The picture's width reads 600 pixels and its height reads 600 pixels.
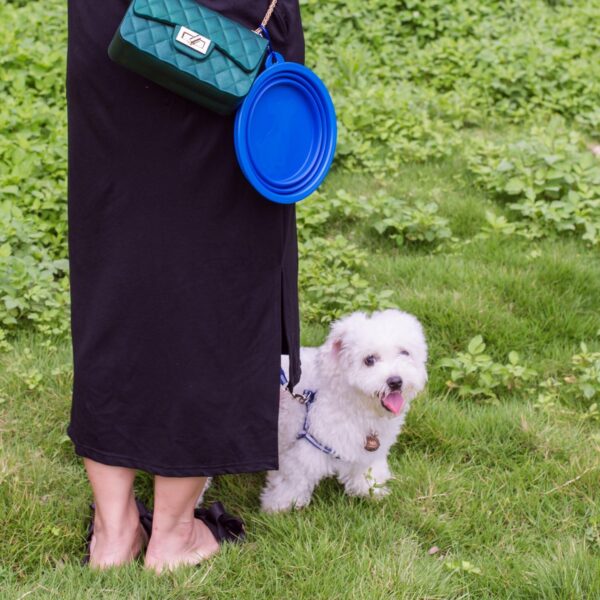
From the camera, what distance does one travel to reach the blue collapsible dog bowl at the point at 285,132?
1.98m

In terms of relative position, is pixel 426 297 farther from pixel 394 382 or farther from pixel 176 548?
pixel 176 548

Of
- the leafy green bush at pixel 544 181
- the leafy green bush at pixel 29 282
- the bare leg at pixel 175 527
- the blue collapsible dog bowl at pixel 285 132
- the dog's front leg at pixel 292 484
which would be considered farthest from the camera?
the leafy green bush at pixel 544 181

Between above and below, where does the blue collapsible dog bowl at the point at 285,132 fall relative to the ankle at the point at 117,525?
above

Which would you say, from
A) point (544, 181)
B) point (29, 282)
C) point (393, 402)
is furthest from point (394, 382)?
point (544, 181)

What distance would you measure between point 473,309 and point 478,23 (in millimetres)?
3940

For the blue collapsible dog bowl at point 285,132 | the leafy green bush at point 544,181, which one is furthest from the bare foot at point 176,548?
the leafy green bush at point 544,181

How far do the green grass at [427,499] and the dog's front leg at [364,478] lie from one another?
1.8 inches

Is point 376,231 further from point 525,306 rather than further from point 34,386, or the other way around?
point 34,386

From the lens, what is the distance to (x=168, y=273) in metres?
2.16

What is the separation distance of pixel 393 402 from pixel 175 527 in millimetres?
788

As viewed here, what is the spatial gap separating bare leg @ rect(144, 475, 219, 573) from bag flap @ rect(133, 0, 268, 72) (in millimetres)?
1176

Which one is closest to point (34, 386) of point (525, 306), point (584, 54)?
point (525, 306)

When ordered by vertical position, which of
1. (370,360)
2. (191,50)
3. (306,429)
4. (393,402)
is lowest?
(306,429)

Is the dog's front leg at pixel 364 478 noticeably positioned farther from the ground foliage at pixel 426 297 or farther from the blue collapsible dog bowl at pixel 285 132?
the blue collapsible dog bowl at pixel 285 132
